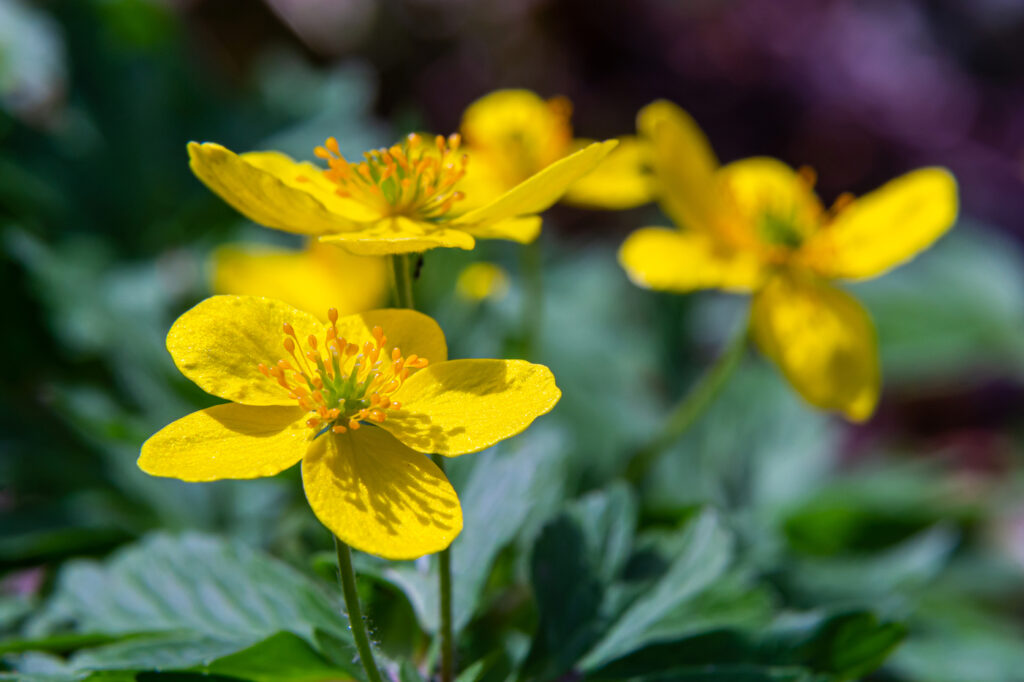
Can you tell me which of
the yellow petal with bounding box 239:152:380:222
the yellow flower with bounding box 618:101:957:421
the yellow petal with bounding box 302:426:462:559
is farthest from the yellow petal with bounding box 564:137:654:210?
the yellow petal with bounding box 302:426:462:559

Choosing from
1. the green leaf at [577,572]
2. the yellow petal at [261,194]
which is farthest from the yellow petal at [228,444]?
the green leaf at [577,572]

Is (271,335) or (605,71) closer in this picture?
(271,335)

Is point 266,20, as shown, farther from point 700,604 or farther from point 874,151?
point 700,604

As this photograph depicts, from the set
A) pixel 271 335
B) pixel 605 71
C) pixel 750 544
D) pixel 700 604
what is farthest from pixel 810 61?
pixel 271 335

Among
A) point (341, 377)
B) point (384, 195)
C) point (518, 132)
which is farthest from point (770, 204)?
point (341, 377)

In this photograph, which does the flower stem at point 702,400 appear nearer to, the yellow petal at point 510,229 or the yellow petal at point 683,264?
the yellow petal at point 683,264

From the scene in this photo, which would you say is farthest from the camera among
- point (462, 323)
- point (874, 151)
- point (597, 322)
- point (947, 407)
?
point (874, 151)
